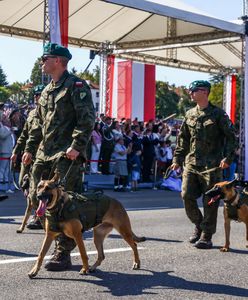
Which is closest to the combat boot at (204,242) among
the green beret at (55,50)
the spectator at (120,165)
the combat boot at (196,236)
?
the combat boot at (196,236)

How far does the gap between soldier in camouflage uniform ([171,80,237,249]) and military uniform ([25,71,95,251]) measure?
2.19 meters

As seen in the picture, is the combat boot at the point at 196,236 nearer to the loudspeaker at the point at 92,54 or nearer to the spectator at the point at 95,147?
the spectator at the point at 95,147

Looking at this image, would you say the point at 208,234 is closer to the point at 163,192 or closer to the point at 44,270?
the point at 44,270

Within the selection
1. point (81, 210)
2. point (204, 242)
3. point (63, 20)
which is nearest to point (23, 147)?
point (81, 210)

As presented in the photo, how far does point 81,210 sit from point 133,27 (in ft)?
55.3

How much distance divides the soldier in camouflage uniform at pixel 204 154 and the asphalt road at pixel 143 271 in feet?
1.15

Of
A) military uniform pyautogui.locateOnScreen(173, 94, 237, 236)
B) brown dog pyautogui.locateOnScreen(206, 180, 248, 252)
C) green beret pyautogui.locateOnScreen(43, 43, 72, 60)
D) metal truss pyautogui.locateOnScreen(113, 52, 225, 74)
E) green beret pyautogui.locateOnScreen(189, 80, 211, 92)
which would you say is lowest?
brown dog pyautogui.locateOnScreen(206, 180, 248, 252)

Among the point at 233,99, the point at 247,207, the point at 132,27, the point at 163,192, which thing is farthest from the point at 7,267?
the point at 233,99

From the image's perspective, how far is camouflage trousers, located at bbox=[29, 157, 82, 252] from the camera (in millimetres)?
5727

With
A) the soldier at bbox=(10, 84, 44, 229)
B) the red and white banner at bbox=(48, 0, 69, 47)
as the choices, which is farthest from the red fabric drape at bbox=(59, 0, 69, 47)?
the soldier at bbox=(10, 84, 44, 229)

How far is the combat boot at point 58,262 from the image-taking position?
573 centimetres

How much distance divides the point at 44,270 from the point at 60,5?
30.3 feet

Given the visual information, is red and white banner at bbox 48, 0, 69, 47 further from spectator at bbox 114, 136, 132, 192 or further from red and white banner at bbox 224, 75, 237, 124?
red and white banner at bbox 224, 75, 237, 124

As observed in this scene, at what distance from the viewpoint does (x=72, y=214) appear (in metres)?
5.32
